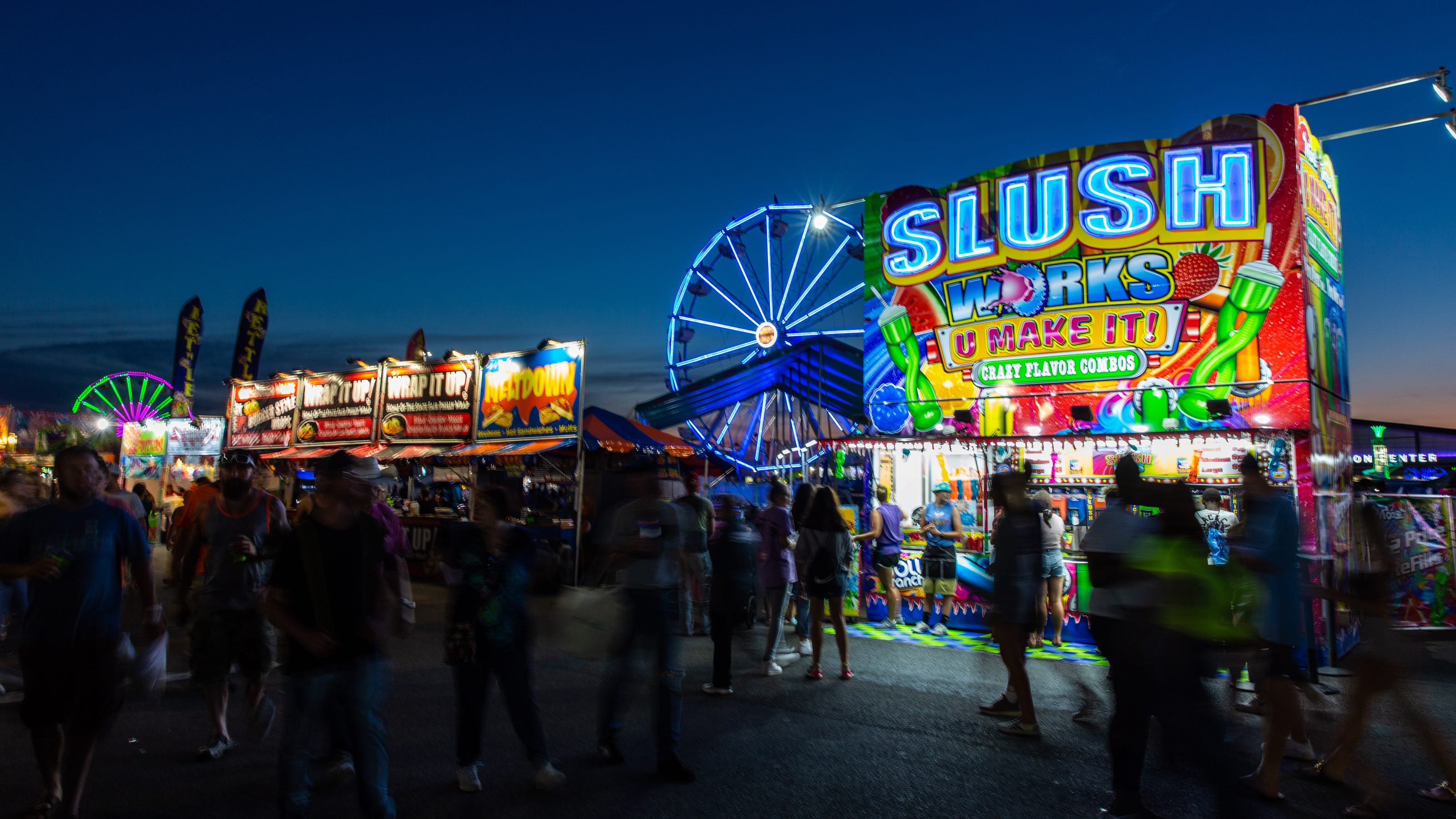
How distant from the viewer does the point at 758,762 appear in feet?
14.8

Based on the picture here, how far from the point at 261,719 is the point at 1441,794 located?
5.92m

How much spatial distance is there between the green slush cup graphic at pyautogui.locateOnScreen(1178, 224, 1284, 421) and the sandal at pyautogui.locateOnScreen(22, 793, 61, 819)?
9.62 meters

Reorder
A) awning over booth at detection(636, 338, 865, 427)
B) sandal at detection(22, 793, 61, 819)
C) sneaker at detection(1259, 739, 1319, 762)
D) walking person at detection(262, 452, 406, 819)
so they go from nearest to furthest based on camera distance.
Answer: walking person at detection(262, 452, 406, 819) < sandal at detection(22, 793, 61, 819) < sneaker at detection(1259, 739, 1319, 762) < awning over booth at detection(636, 338, 865, 427)

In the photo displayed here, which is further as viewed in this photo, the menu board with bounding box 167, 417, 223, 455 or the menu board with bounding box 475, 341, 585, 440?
the menu board with bounding box 167, 417, 223, 455

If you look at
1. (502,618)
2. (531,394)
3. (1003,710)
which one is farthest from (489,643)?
(531,394)

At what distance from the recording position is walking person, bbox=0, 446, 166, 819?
3336 millimetres

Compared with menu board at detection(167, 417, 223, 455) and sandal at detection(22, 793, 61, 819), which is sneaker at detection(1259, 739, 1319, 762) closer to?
sandal at detection(22, 793, 61, 819)

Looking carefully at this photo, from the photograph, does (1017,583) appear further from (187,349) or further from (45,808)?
(187,349)

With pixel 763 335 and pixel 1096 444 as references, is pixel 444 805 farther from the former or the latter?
A: pixel 763 335

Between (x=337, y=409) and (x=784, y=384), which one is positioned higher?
(x=784, y=384)

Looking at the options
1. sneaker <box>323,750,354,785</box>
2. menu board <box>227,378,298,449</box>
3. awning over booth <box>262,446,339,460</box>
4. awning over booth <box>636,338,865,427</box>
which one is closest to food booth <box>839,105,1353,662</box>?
awning over booth <box>636,338,865,427</box>

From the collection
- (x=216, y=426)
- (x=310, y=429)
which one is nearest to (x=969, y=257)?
(x=310, y=429)

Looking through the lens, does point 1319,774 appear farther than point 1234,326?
No

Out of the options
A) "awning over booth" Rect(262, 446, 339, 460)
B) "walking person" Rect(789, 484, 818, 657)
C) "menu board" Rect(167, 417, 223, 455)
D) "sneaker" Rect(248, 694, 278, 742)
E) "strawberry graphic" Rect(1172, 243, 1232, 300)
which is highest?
"strawberry graphic" Rect(1172, 243, 1232, 300)
